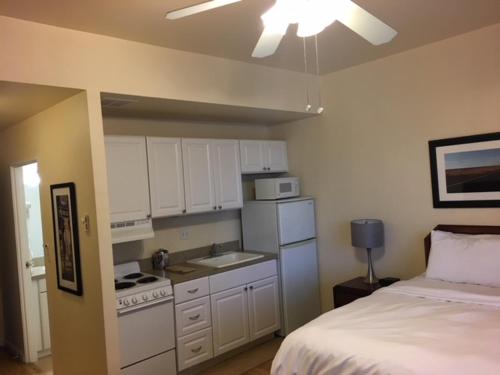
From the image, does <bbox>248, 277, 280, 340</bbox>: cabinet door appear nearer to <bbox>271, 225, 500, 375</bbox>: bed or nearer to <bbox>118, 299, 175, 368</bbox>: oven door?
<bbox>118, 299, 175, 368</bbox>: oven door

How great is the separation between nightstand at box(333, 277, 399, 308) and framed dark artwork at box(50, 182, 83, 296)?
2260 millimetres

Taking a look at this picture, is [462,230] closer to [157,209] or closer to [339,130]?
[339,130]

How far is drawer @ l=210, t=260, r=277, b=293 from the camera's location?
12.3 feet

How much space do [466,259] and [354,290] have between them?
1047 millimetres

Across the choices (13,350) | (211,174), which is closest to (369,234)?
(211,174)

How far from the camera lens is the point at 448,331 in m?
2.16

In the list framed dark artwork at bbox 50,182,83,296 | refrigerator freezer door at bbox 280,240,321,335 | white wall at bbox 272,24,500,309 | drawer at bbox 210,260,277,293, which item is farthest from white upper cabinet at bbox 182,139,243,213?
framed dark artwork at bbox 50,182,83,296

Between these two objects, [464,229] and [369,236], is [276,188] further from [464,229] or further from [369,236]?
[464,229]

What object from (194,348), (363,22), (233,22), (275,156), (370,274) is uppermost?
(233,22)

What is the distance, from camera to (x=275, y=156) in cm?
473

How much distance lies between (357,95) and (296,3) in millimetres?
2555

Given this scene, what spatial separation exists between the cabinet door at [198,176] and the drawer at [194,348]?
1120mm

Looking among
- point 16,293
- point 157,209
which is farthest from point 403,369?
point 16,293

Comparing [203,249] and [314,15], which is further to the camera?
[203,249]
